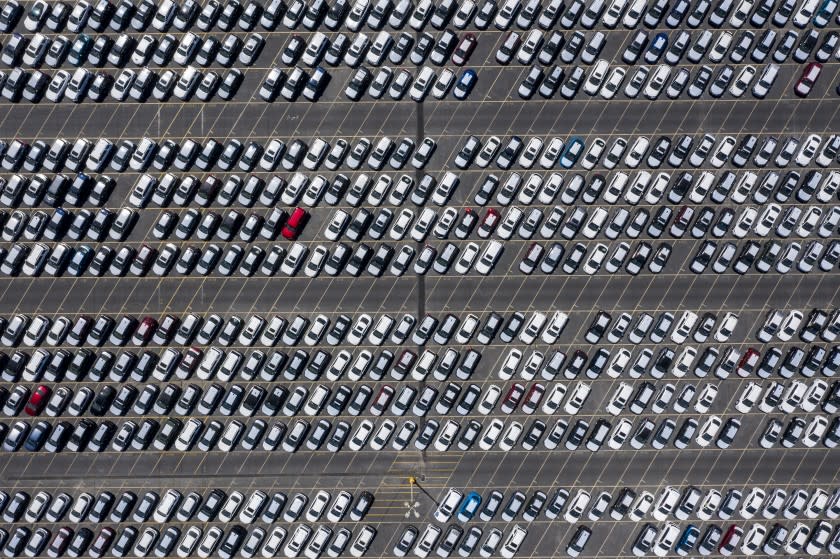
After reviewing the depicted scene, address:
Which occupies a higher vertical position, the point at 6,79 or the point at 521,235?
the point at 521,235

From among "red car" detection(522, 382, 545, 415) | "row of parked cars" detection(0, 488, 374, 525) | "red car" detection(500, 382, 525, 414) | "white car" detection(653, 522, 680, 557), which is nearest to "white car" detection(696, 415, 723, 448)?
"white car" detection(653, 522, 680, 557)

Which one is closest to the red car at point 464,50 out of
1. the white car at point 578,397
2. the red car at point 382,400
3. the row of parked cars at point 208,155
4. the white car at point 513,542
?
the row of parked cars at point 208,155

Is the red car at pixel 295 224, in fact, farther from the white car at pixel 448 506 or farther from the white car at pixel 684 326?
the white car at pixel 684 326

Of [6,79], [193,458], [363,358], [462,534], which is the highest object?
[6,79]

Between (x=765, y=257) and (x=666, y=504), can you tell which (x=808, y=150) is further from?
(x=666, y=504)

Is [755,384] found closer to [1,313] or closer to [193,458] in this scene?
[193,458]

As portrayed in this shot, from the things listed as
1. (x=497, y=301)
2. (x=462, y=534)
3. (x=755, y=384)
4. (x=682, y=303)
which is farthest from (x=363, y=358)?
(x=755, y=384)
